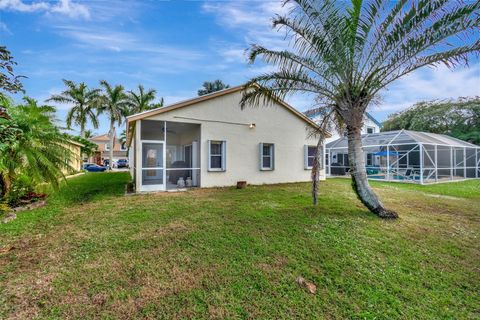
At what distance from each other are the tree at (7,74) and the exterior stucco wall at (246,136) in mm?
7033

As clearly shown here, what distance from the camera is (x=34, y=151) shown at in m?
6.57

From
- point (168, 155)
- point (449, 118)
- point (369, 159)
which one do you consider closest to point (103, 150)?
point (168, 155)

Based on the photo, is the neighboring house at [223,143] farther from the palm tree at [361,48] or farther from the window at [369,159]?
the window at [369,159]

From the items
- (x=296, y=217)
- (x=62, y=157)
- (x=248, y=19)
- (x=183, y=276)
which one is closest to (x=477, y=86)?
(x=248, y=19)

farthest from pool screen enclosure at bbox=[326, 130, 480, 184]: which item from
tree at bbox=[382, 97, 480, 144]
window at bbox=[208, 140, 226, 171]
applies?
window at bbox=[208, 140, 226, 171]

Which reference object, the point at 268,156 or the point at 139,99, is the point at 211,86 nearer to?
the point at 139,99

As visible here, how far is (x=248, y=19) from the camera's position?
360 inches

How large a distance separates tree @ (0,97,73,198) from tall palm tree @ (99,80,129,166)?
2320 centimetres

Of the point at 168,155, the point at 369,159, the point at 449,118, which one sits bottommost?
the point at 369,159

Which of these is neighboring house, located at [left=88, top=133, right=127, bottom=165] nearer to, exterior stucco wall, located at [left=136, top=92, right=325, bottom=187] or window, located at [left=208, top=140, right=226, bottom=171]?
window, located at [left=208, top=140, right=226, bottom=171]

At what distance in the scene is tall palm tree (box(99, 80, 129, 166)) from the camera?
2909cm

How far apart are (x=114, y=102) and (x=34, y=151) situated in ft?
85.8

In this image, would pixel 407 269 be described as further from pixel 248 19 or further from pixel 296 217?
pixel 248 19

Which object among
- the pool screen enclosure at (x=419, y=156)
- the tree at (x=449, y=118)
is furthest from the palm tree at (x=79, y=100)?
the tree at (x=449, y=118)
